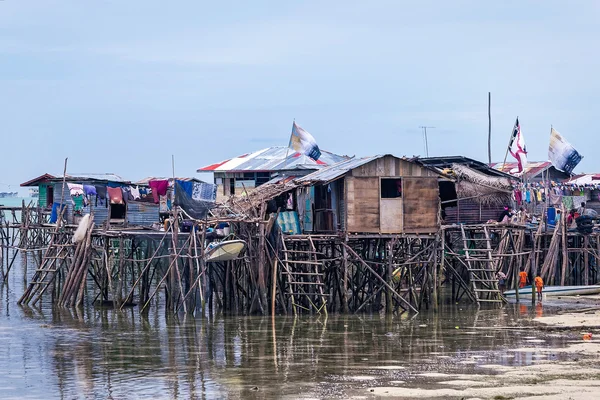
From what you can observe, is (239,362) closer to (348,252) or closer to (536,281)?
(348,252)

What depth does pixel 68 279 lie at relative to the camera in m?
29.9

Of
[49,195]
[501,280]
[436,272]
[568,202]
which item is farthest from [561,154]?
[49,195]

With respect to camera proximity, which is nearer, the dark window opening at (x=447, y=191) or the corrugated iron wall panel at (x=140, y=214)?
the dark window opening at (x=447, y=191)

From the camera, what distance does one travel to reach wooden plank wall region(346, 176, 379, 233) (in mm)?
27719

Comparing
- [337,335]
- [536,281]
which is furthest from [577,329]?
[536,281]

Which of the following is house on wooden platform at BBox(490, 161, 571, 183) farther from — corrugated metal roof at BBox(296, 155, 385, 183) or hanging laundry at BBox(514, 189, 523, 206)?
corrugated metal roof at BBox(296, 155, 385, 183)

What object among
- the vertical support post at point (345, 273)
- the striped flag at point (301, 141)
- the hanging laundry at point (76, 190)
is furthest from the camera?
the striped flag at point (301, 141)

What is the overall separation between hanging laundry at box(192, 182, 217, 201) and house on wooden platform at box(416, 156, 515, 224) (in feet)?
23.7

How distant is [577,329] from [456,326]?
2960mm

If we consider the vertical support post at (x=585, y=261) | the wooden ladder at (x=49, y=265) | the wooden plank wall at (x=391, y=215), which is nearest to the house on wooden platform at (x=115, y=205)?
the wooden ladder at (x=49, y=265)

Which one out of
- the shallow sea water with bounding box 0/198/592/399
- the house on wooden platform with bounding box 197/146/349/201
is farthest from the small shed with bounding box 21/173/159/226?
the shallow sea water with bounding box 0/198/592/399

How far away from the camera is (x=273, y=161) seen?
49281mm

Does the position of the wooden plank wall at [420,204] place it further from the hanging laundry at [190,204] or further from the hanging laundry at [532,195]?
the hanging laundry at [532,195]

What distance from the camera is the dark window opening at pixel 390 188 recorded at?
2830 cm
